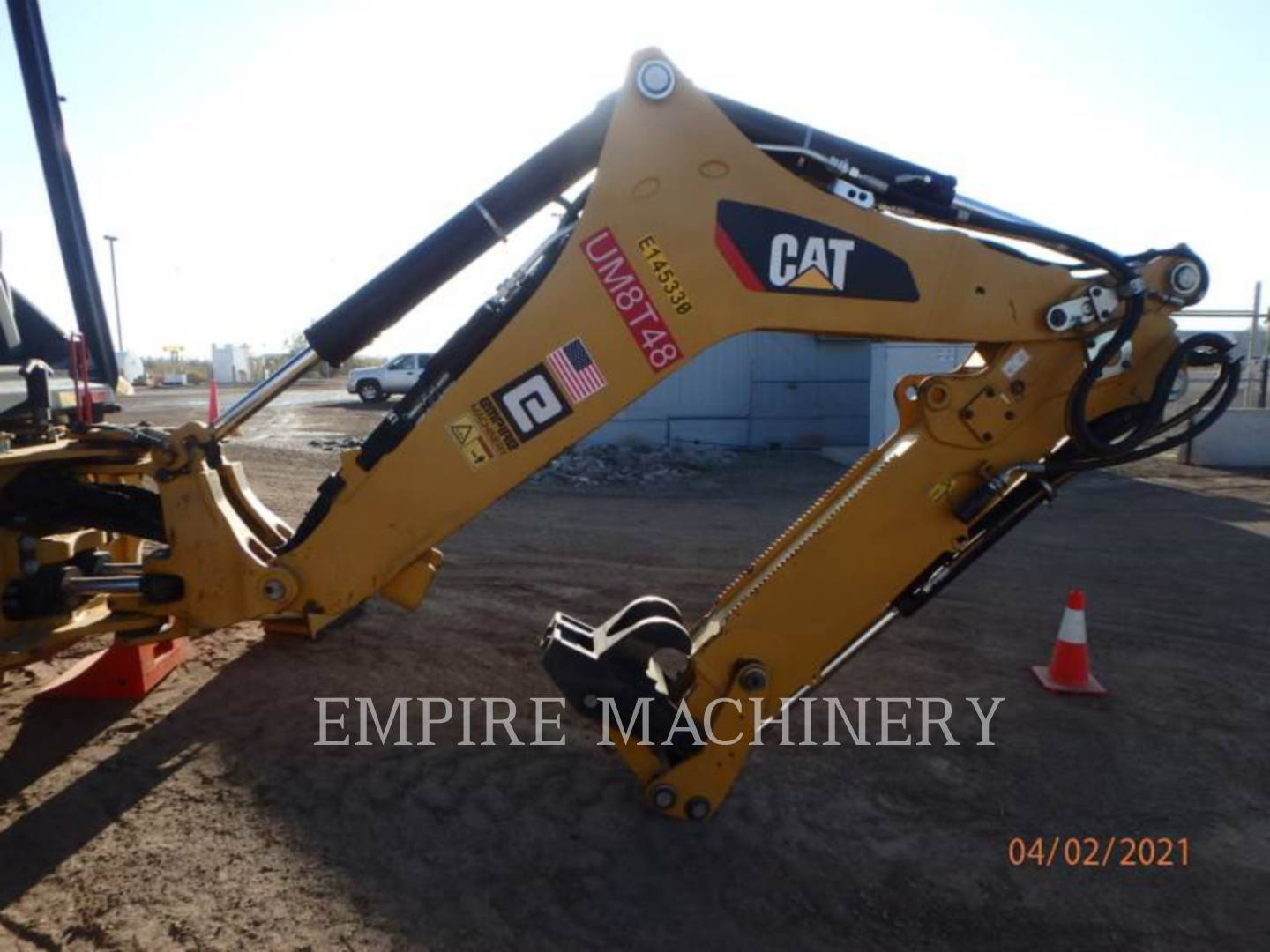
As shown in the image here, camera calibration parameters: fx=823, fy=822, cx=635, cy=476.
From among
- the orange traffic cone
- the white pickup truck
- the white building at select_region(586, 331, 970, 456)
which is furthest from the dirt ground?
the white pickup truck

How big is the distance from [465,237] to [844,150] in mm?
1449

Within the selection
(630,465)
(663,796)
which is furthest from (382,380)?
(663,796)

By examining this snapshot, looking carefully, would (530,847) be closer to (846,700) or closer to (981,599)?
(846,700)

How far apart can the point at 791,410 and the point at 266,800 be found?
51.2ft

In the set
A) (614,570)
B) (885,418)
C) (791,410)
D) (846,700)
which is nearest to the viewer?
(846,700)

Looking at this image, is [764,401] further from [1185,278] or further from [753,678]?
[753,678]

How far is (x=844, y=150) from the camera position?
3.04 metres

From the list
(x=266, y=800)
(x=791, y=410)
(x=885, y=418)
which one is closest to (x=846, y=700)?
(x=266, y=800)

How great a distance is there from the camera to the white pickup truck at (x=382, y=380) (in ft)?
98.8

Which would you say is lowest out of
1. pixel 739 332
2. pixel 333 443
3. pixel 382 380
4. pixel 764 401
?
pixel 333 443

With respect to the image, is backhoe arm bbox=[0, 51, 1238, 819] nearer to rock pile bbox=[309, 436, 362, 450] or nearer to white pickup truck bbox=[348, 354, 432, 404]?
rock pile bbox=[309, 436, 362, 450]

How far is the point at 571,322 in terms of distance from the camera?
2.91 metres
